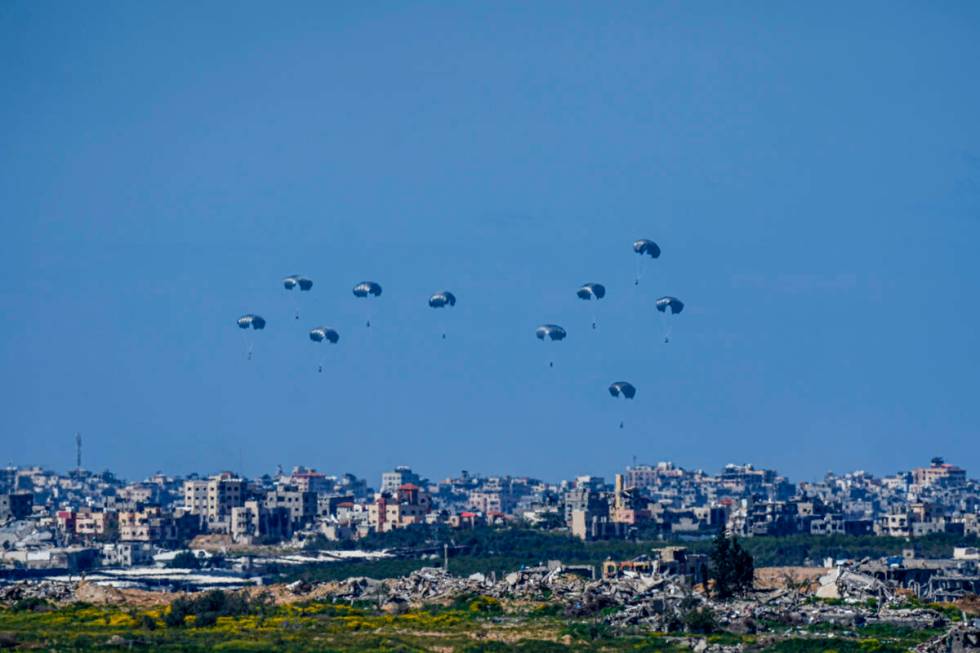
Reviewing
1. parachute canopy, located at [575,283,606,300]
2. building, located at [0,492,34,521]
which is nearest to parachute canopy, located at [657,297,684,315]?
parachute canopy, located at [575,283,606,300]

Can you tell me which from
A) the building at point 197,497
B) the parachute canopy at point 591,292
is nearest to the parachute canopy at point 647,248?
the parachute canopy at point 591,292

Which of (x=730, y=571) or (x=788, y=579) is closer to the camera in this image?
(x=730, y=571)

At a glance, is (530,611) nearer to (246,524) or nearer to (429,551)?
(429,551)

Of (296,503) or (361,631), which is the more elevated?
(296,503)

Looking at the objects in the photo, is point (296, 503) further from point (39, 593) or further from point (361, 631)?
point (361, 631)

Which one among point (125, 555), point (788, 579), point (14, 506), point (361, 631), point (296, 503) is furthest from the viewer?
point (296, 503)

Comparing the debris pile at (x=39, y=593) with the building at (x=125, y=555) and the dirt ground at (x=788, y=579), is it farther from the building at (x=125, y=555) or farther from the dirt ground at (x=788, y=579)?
the building at (x=125, y=555)

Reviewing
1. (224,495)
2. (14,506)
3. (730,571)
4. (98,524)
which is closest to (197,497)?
(224,495)

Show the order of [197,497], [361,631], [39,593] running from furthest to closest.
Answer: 1. [197,497]
2. [39,593]
3. [361,631]
